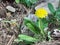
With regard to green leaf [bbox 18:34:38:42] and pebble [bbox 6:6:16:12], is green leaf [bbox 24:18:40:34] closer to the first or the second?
green leaf [bbox 18:34:38:42]

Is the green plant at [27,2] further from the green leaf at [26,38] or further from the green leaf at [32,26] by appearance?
the green leaf at [26,38]

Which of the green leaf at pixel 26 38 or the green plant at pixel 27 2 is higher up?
the green plant at pixel 27 2

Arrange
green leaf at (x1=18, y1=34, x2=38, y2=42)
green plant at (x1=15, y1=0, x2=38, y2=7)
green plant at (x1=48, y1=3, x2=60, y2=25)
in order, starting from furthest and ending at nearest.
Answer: green plant at (x1=15, y1=0, x2=38, y2=7)
green plant at (x1=48, y1=3, x2=60, y2=25)
green leaf at (x1=18, y1=34, x2=38, y2=42)

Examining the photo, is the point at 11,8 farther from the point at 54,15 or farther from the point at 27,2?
the point at 54,15

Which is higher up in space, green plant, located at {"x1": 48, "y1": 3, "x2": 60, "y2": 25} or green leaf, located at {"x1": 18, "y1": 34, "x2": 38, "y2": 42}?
green plant, located at {"x1": 48, "y1": 3, "x2": 60, "y2": 25}

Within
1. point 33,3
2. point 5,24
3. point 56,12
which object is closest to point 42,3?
point 33,3

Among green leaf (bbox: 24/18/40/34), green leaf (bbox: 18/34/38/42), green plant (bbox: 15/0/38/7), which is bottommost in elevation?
green leaf (bbox: 18/34/38/42)

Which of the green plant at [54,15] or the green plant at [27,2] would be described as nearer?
the green plant at [54,15]

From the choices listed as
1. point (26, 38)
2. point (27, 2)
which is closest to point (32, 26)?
point (26, 38)

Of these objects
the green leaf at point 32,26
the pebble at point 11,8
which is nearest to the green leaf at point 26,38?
the green leaf at point 32,26

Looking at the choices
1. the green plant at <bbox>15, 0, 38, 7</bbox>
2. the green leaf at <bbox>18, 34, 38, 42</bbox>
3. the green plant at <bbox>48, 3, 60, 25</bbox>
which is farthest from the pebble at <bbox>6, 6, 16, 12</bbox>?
the green leaf at <bbox>18, 34, 38, 42</bbox>

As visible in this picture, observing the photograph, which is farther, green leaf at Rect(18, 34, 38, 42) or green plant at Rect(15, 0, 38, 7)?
green plant at Rect(15, 0, 38, 7)
